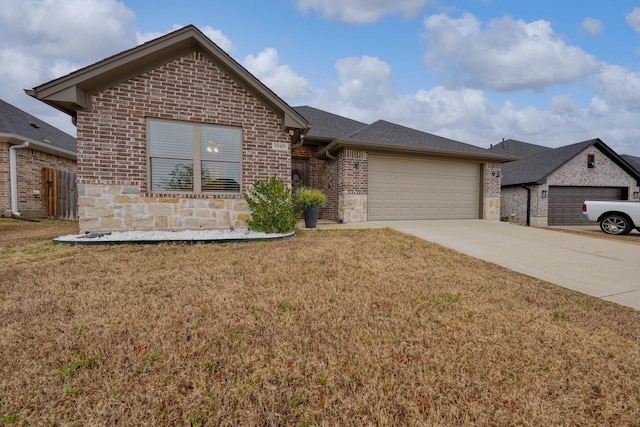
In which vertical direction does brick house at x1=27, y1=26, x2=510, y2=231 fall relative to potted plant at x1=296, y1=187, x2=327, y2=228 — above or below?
above

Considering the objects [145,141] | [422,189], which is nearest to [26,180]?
[145,141]

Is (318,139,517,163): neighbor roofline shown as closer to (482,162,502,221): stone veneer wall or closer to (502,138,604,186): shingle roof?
(482,162,502,221): stone veneer wall

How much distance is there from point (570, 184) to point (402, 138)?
11.0 meters

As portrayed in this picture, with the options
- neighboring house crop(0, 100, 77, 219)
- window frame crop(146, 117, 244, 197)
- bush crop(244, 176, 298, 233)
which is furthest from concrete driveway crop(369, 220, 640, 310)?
neighboring house crop(0, 100, 77, 219)

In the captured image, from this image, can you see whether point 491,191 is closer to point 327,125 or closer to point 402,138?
point 402,138

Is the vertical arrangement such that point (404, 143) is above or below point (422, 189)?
above

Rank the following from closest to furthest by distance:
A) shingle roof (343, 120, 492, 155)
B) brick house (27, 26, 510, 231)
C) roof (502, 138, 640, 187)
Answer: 1. brick house (27, 26, 510, 231)
2. shingle roof (343, 120, 492, 155)
3. roof (502, 138, 640, 187)

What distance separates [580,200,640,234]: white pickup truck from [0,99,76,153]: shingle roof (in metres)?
21.0

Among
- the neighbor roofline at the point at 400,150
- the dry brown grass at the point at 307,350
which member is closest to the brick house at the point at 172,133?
the neighbor roofline at the point at 400,150

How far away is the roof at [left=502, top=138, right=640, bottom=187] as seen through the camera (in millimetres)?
14648

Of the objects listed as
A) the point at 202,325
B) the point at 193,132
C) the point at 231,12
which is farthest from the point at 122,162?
the point at 231,12

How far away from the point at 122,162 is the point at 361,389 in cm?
708

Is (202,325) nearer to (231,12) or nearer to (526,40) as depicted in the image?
(231,12)

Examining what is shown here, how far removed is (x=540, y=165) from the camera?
→ 15820 millimetres
